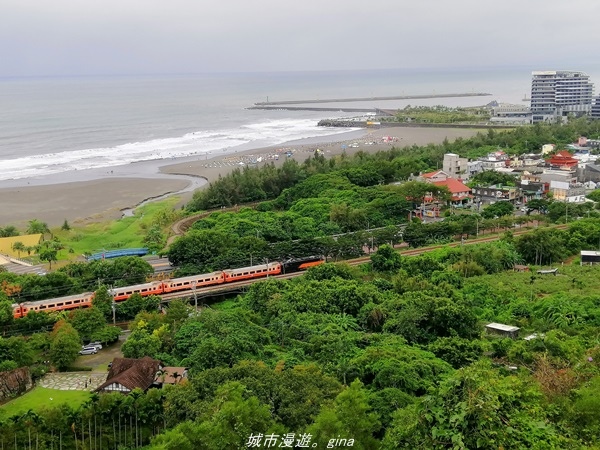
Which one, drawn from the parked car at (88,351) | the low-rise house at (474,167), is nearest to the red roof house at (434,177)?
the low-rise house at (474,167)

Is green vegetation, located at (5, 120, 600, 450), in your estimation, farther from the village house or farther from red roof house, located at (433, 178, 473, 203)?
red roof house, located at (433, 178, 473, 203)

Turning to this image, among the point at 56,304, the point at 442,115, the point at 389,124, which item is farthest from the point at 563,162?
the point at 442,115

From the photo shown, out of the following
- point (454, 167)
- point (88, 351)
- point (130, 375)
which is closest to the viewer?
point (130, 375)

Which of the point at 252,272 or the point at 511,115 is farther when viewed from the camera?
the point at 511,115

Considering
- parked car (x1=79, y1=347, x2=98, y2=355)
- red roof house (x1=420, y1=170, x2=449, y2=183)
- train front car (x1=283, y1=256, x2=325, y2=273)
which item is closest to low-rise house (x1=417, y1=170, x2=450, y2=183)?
red roof house (x1=420, y1=170, x2=449, y2=183)

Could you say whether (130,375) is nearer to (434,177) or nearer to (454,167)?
(434,177)

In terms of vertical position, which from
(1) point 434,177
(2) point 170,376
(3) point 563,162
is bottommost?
(2) point 170,376

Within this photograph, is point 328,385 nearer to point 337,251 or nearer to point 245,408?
point 245,408

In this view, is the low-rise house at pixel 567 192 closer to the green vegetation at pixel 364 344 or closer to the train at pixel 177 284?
the green vegetation at pixel 364 344
